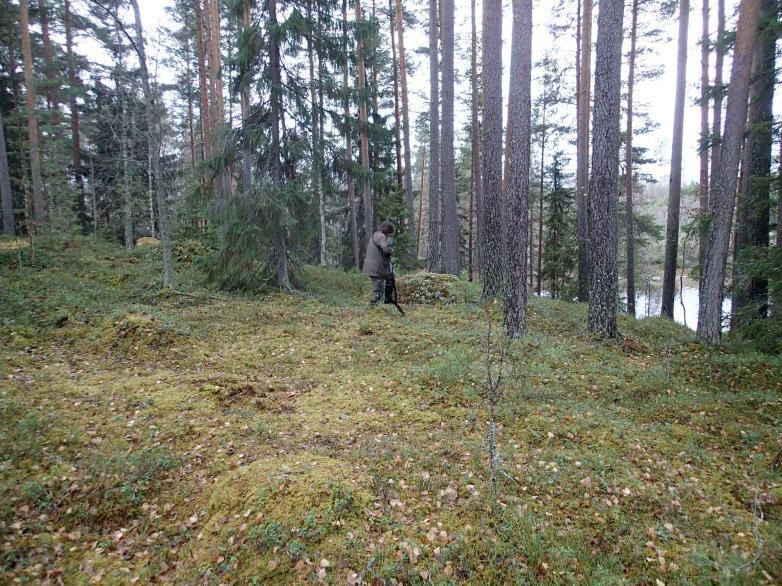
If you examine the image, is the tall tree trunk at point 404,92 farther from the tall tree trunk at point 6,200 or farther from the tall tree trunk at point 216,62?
the tall tree trunk at point 6,200

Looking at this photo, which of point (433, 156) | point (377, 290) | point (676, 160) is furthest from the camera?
point (433, 156)

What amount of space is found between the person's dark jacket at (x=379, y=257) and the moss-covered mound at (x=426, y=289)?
1.85 metres

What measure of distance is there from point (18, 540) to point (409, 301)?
8971mm

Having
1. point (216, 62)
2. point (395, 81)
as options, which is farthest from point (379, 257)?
point (395, 81)

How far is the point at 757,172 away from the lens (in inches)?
397

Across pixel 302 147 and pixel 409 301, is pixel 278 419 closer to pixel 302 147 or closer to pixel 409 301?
pixel 409 301

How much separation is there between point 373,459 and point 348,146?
701 inches

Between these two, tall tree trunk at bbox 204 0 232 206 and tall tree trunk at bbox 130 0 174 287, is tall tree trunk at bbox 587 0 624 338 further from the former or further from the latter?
tall tree trunk at bbox 204 0 232 206

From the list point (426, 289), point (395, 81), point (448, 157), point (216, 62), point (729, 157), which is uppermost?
point (395, 81)

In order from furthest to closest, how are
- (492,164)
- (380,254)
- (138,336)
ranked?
(492,164) → (380,254) → (138,336)

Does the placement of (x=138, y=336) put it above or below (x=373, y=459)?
above

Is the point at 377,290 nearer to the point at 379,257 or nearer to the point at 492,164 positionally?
the point at 379,257

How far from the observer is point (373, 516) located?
3.36 m

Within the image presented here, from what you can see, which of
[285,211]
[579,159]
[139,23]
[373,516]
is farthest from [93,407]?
[579,159]
